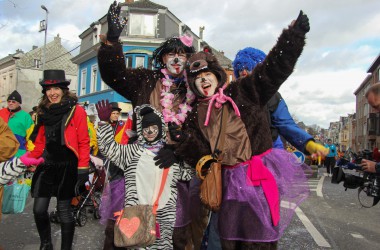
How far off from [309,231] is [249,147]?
3.75 m

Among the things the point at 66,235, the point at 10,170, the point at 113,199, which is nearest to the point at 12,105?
the point at 66,235

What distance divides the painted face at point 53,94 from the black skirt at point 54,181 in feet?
2.17

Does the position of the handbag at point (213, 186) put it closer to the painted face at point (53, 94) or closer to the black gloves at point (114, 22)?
the black gloves at point (114, 22)

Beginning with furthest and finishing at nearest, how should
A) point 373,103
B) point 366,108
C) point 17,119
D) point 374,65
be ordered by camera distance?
point 366,108 < point 374,65 < point 17,119 < point 373,103

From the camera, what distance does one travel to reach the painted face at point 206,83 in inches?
110

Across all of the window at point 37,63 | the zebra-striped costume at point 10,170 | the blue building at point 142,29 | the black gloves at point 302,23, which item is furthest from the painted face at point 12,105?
the window at point 37,63

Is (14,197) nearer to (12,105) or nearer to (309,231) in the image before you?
(12,105)

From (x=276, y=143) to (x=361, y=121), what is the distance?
214 feet

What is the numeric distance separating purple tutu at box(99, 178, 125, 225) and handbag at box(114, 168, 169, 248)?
0.91 ft

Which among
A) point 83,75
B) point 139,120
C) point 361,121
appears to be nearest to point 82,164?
point 139,120

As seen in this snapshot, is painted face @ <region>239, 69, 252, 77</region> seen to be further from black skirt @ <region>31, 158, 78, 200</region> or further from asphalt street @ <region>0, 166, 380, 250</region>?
asphalt street @ <region>0, 166, 380, 250</region>

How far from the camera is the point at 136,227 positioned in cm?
272

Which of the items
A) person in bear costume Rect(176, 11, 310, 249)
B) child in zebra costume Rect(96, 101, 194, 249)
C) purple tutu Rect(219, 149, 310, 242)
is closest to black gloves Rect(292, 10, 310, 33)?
person in bear costume Rect(176, 11, 310, 249)

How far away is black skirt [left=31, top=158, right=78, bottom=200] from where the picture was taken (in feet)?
12.4
